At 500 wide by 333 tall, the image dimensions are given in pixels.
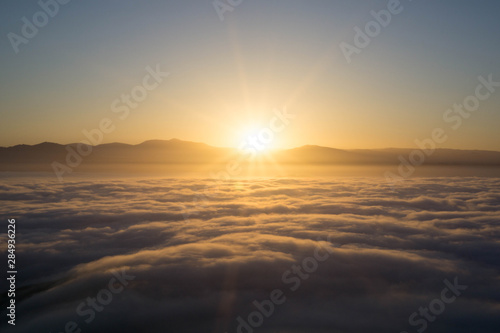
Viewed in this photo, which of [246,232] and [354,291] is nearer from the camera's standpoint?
[354,291]

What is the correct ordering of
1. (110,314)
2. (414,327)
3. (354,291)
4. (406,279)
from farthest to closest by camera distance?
(406,279) → (354,291) → (110,314) → (414,327)

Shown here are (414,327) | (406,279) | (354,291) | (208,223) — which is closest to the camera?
(414,327)

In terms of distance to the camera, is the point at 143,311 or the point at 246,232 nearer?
the point at 143,311

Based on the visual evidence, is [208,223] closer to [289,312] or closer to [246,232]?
[246,232]

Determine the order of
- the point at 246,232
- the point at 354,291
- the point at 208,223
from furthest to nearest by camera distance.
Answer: the point at 208,223
the point at 246,232
the point at 354,291

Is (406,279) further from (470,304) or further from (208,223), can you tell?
(208,223)

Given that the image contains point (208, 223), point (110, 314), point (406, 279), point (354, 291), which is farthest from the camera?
point (208, 223)

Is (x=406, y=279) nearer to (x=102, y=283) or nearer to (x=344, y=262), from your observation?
(x=344, y=262)

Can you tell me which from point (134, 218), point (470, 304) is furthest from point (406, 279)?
point (134, 218)

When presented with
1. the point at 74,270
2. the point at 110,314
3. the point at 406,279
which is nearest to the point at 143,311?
the point at 110,314
